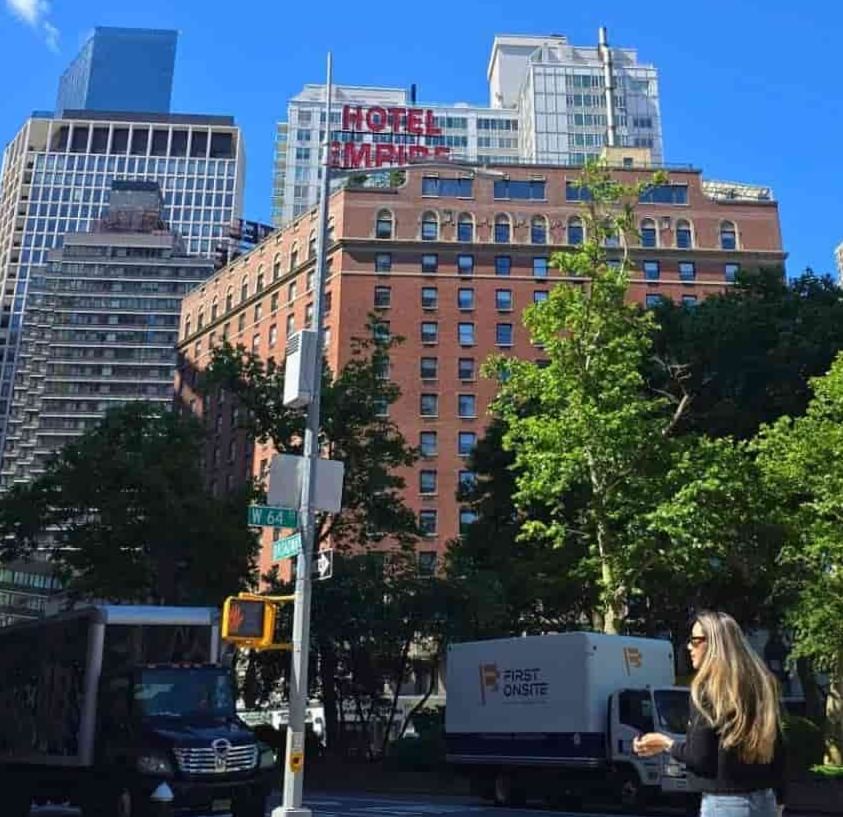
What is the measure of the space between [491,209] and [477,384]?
14283 mm

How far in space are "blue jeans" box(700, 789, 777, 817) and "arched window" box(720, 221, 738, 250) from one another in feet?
250

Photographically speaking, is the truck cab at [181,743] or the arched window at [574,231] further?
the arched window at [574,231]

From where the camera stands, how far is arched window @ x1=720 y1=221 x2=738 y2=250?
249ft

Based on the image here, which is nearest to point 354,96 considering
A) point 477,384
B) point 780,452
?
point 477,384

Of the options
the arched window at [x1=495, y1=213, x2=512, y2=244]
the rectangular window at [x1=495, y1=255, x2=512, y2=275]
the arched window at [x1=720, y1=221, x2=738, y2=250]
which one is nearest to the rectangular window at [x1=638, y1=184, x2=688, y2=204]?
the arched window at [x1=720, y1=221, x2=738, y2=250]

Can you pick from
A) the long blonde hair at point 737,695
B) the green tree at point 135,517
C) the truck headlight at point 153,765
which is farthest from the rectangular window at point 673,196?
the long blonde hair at point 737,695

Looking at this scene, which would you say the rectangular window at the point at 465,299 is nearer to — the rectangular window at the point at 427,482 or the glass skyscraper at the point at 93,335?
the rectangular window at the point at 427,482

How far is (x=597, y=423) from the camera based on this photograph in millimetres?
23625

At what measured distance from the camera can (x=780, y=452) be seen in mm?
25141

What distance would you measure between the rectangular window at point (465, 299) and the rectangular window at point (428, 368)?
15.8ft

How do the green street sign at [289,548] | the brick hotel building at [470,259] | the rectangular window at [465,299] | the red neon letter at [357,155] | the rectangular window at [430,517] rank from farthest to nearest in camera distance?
the red neon letter at [357,155], the rectangular window at [465,299], the brick hotel building at [470,259], the rectangular window at [430,517], the green street sign at [289,548]

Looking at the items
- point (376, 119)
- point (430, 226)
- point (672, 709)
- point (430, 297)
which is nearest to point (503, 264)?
point (430, 297)

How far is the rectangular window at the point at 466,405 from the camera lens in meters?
72.8

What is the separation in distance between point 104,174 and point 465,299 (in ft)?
392
